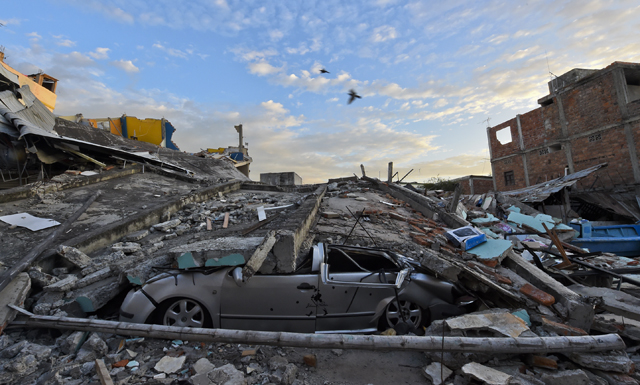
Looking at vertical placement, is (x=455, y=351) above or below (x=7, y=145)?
below

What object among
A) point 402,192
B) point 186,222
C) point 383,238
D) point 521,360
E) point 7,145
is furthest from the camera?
point 402,192

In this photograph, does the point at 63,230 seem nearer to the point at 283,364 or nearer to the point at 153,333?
the point at 153,333

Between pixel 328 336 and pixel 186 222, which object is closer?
pixel 328 336

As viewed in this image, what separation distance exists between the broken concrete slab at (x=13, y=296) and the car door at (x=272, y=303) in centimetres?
224

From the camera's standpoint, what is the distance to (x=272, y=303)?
3.41 m

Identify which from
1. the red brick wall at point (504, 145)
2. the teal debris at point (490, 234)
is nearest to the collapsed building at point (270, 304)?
the teal debris at point (490, 234)

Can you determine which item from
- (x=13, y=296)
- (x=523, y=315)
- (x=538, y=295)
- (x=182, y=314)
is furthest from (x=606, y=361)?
(x=13, y=296)

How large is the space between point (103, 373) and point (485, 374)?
3.23 m

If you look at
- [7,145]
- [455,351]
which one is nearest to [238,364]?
[455,351]

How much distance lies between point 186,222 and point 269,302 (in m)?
4.00

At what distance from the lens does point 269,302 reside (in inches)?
134

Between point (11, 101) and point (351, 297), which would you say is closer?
point (351, 297)

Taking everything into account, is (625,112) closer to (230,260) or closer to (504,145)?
(504,145)

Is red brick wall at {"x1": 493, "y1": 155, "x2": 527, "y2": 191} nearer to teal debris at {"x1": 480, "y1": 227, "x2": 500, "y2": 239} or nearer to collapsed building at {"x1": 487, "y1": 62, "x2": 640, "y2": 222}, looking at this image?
collapsed building at {"x1": 487, "y1": 62, "x2": 640, "y2": 222}
